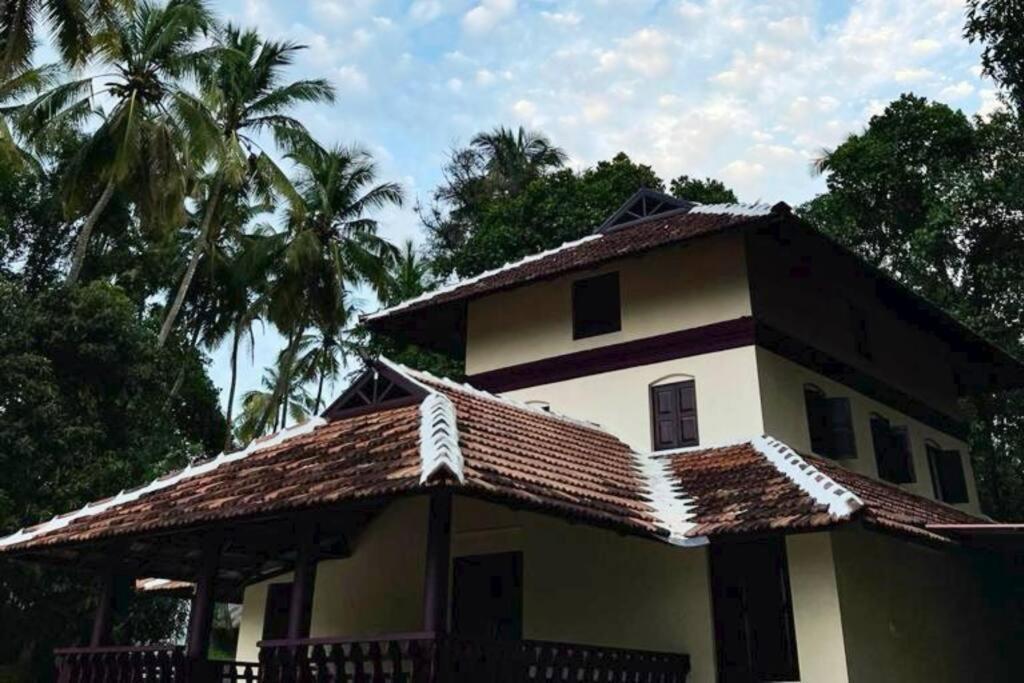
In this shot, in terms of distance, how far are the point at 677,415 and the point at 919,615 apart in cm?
369

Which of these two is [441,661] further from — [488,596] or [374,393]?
[374,393]

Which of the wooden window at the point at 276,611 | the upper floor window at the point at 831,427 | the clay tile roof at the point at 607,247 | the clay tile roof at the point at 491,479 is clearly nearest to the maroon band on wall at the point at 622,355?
the clay tile roof at the point at 607,247

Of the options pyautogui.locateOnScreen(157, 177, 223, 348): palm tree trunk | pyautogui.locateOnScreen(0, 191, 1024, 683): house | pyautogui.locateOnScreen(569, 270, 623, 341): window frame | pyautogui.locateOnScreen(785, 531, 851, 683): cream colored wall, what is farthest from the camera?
pyautogui.locateOnScreen(157, 177, 223, 348): palm tree trunk

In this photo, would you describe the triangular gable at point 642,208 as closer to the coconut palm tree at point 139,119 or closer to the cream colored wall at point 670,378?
the cream colored wall at point 670,378

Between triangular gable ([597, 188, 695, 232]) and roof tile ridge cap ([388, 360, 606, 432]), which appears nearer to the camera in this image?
roof tile ridge cap ([388, 360, 606, 432])

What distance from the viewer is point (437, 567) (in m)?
7.09

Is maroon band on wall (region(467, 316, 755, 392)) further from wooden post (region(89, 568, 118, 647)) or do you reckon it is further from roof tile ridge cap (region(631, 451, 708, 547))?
wooden post (region(89, 568, 118, 647))

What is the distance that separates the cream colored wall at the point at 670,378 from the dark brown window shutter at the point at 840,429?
5.41 feet

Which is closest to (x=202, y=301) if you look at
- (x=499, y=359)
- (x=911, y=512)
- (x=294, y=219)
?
(x=294, y=219)

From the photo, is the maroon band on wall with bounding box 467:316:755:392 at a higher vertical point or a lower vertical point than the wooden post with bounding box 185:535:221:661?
higher

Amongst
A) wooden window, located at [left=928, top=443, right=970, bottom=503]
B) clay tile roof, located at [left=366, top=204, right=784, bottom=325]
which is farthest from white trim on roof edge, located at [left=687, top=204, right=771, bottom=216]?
wooden window, located at [left=928, top=443, right=970, bottom=503]

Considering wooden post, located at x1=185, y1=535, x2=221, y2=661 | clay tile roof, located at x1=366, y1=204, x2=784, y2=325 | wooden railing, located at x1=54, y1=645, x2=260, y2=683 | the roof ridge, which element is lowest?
wooden railing, located at x1=54, y1=645, x2=260, y2=683

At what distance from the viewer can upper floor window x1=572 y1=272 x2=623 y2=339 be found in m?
12.8

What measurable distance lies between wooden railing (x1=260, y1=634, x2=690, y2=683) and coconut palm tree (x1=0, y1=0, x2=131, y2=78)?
1119cm
